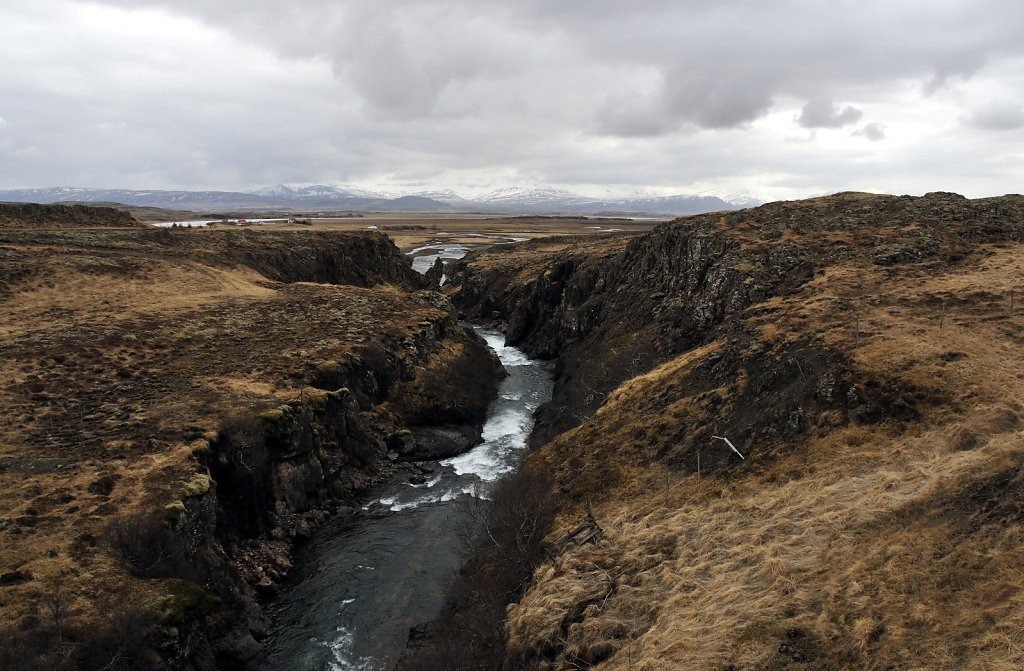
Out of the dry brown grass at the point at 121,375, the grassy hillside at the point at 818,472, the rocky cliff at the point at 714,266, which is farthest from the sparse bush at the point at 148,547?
the rocky cliff at the point at 714,266

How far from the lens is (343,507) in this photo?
36219mm

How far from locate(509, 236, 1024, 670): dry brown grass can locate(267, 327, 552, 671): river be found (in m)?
7.54

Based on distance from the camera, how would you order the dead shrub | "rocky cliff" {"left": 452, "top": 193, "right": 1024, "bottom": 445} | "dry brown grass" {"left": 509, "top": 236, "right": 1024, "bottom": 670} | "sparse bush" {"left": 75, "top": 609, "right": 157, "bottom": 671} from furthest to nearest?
"rocky cliff" {"left": 452, "top": 193, "right": 1024, "bottom": 445} → the dead shrub → "sparse bush" {"left": 75, "top": 609, "right": 157, "bottom": 671} → "dry brown grass" {"left": 509, "top": 236, "right": 1024, "bottom": 670}

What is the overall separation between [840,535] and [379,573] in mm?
23733

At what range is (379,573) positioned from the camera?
29.7 m

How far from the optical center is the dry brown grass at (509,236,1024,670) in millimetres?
12664

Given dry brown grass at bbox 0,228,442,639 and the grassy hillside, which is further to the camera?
dry brown grass at bbox 0,228,442,639

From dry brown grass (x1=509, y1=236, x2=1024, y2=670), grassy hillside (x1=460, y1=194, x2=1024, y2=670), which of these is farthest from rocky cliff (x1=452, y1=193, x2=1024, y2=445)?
dry brown grass (x1=509, y1=236, x2=1024, y2=670)

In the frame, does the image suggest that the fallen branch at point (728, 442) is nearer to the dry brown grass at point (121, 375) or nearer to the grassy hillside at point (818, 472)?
the grassy hillside at point (818, 472)

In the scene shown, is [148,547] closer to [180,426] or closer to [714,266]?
[180,426]

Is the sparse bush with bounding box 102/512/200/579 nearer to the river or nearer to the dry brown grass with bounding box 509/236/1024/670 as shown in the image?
the river

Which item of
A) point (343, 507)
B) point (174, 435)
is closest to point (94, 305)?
point (174, 435)

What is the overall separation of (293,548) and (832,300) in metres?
41.4

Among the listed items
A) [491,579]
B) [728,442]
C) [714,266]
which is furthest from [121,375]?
[714,266]
